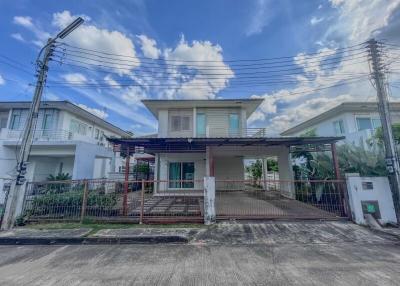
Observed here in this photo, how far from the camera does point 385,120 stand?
21.5ft

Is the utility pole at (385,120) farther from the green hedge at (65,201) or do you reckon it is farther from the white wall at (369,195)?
the green hedge at (65,201)

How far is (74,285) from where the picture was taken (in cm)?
312

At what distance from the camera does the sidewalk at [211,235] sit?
5.20 meters

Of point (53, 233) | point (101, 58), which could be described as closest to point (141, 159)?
point (101, 58)

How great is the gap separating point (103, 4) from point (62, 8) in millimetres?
1668

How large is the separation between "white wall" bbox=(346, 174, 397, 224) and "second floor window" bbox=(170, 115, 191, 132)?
33.4 feet

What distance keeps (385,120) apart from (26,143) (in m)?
13.1

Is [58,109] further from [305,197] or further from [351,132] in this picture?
[351,132]

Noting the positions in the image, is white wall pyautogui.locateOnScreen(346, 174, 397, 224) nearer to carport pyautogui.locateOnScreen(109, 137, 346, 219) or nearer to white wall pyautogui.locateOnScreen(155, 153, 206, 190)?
carport pyautogui.locateOnScreen(109, 137, 346, 219)

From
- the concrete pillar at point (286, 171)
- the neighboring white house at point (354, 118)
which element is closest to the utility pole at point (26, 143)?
the concrete pillar at point (286, 171)

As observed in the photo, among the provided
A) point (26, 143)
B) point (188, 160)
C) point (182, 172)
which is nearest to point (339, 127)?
point (188, 160)

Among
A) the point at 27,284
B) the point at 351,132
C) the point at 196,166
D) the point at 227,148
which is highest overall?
the point at 351,132

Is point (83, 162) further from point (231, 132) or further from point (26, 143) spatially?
point (231, 132)

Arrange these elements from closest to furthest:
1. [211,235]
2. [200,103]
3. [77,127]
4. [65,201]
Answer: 1. [211,235]
2. [65,201]
3. [200,103]
4. [77,127]
